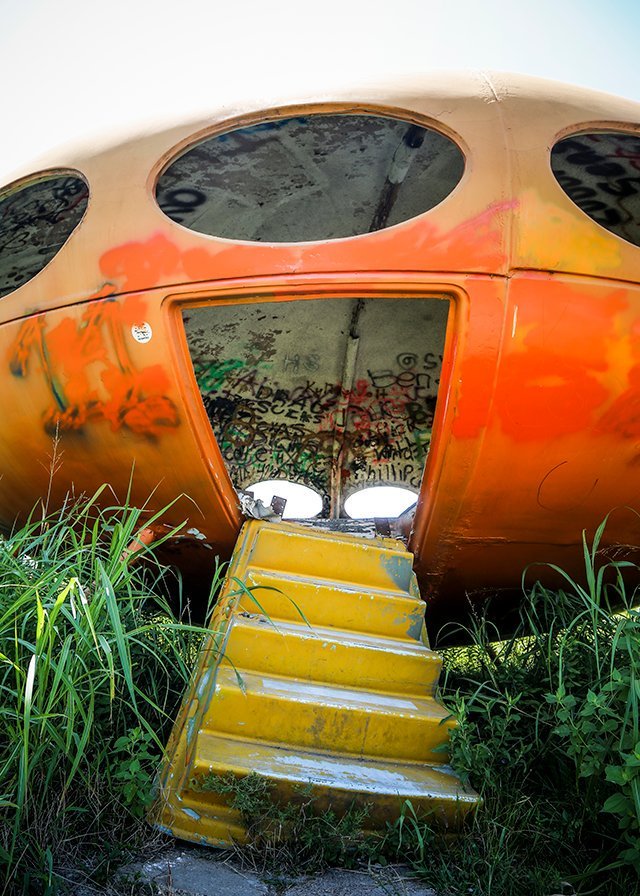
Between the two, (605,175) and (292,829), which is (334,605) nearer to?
(292,829)

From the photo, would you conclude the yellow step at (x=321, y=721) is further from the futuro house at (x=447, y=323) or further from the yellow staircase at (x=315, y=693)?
the futuro house at (x=447, y=323)

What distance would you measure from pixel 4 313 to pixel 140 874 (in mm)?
2479

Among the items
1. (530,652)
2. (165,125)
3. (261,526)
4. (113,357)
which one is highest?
(165,125)

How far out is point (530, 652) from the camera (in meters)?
3.23

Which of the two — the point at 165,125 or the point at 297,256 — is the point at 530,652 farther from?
the point at 165,125

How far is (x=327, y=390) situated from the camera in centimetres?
695

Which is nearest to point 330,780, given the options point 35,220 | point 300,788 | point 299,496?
point 300,788

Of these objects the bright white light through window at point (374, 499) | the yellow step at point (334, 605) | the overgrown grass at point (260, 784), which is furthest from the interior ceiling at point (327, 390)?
the overgrown grass at point (260, 784)

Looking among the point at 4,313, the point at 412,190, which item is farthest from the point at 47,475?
the point at 412,190

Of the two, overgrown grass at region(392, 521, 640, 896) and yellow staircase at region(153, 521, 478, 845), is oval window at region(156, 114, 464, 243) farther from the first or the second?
overgrown grass at region(392, 521, 640, 896)

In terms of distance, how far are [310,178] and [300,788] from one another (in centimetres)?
431

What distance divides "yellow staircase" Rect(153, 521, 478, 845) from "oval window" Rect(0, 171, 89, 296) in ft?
7.07

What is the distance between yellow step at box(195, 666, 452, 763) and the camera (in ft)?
8.03

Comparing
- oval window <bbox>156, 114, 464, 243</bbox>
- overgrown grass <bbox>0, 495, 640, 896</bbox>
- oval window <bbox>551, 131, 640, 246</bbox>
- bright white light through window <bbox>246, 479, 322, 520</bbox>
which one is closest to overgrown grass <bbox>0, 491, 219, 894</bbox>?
overgrown grass <bbox>0, 495, 640, 896</bbox>
